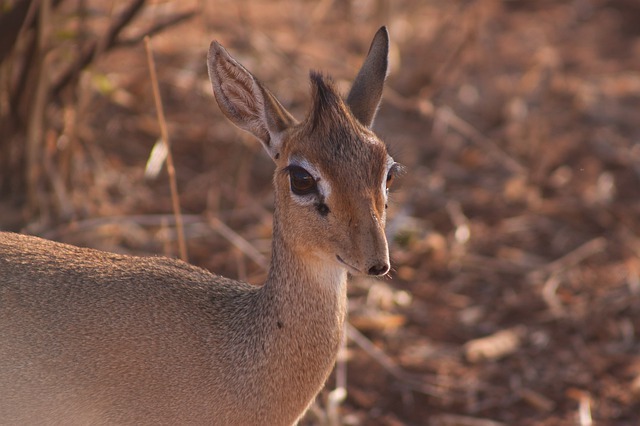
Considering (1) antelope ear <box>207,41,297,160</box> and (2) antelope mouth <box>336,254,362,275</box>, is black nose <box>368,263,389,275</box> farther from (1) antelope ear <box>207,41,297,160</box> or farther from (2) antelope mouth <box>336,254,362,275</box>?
(1) antelope ear <box>207,41,297,160</box>

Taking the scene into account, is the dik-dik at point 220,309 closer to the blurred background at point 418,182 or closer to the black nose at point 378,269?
the black nose at point 378,269

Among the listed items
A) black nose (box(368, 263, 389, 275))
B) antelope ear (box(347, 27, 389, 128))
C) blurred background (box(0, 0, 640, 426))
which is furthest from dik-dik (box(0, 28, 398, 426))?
blurred background (box(0, 0, 640, 426))

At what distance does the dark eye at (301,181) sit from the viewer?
336 centimetres

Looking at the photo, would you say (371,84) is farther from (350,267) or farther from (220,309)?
(220,309)

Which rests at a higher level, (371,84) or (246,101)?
(371,84)

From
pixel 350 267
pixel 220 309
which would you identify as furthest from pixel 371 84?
pixel 220 309

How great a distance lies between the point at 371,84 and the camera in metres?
3.83

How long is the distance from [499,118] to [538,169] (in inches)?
30.4

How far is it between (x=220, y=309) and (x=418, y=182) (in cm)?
352

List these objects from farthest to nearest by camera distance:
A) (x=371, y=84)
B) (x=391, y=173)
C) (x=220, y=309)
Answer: (x=371, y=84)
(x=220, y=309)
(x=391, y=173)

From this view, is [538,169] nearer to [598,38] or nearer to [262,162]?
[262,162]

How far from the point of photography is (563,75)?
27.5ft

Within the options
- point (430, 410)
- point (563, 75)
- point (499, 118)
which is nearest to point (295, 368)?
point (430, 410)

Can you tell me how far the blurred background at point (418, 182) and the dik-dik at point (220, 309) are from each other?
595mm
